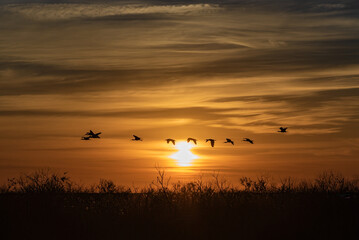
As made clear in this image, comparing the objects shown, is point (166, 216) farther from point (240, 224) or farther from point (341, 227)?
point (341, 227)

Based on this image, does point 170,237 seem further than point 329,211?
No

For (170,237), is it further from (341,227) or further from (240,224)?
(341,227)

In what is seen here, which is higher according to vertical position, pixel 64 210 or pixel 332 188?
pixel 332 188

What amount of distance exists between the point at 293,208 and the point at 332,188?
560cm

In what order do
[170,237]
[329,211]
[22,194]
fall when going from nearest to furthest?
[170,237], [329,211], [22,194]

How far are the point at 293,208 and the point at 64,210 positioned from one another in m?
11.3

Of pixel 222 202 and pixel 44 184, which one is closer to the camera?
pixel 222 202

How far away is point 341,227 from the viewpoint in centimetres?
3203

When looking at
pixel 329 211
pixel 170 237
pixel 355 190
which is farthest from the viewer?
pixel 355 190

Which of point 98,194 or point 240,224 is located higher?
point 98,194

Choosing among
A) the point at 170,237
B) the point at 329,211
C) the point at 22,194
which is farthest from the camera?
the point at 22,194

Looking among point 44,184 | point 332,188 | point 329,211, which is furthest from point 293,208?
point 44,184

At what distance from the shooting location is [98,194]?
39.7 metres

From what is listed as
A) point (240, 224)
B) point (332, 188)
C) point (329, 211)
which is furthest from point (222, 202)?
point (332, 188)
